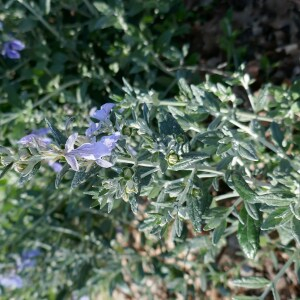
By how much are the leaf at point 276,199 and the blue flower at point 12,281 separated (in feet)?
6.54

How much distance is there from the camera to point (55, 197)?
2.99m

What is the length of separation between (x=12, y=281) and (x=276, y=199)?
2.07m

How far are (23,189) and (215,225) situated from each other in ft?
5.08

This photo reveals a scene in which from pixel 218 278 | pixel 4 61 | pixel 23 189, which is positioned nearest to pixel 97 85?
pixel 4 61

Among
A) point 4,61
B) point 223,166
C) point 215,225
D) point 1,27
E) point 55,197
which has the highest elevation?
point 1,27

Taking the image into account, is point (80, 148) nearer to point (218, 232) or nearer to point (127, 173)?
point (127, 173)

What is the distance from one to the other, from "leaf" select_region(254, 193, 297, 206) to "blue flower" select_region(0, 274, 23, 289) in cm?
199

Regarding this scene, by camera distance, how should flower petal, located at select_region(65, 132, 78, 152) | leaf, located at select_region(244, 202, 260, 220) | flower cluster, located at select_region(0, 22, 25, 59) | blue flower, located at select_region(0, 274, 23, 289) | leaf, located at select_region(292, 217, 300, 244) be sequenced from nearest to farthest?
flower petal, located at select_region(65, 132, 78, 152) → leaf, located at select_region(292, 217, 300, 244) → leaf, located at select_region(244, 202, 260, 220) → flower cluster, located at select_region(0, 22, 25, 59) → blue flower, located at select_region(0, 274, 23, 289)

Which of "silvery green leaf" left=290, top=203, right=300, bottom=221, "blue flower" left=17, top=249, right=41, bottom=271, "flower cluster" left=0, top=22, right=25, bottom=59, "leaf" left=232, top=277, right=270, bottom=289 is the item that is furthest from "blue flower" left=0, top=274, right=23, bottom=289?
"silvery green leaf" left=290, top=203, right=300, bottom=221

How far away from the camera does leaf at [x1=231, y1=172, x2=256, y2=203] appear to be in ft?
5.35

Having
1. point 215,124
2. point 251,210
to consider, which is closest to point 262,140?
point 215,124

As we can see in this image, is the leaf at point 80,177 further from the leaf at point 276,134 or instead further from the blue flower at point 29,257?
the blue flower at point 29,257

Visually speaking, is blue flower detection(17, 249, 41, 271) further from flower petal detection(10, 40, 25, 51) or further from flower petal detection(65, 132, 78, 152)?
flower petal detection(65, 132, 78, 152)

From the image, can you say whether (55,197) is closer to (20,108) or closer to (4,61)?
(20,108)
